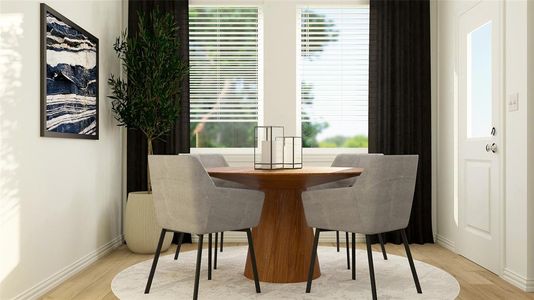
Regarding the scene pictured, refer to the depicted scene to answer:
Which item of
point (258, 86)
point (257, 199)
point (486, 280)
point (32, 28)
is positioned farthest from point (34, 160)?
point (486, 280)

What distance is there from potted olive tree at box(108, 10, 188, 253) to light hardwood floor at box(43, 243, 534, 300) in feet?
0.78

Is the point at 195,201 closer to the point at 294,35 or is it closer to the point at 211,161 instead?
the point at 211,161

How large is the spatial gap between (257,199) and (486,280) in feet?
5.54

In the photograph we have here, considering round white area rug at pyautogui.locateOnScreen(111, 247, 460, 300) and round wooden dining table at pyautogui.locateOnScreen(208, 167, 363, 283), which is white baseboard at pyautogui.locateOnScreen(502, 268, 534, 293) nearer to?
round white area rug at pyautogui.locateOnScreen(111, 247, 460, 300)

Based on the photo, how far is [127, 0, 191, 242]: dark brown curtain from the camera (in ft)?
16.0

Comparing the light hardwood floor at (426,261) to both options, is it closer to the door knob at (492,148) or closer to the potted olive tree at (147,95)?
the potted olive tree at (147,95)

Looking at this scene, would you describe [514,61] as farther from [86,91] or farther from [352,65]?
[86,91]

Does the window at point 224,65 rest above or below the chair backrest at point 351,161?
above

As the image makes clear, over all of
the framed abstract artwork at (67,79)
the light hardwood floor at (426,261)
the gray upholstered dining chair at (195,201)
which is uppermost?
the framed abstract artwork at (67,79)

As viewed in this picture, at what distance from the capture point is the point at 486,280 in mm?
3525

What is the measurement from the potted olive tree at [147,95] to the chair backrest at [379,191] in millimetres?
2098

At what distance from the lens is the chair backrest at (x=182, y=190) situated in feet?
9.44

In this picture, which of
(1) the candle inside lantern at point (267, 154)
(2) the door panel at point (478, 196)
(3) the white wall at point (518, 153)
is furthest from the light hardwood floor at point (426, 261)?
(1) the candle inside lantern at point (267, 154)

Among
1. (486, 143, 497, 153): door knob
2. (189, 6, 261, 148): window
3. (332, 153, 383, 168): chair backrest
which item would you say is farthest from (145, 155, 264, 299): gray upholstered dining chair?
(189, 6, 261, 148): window
